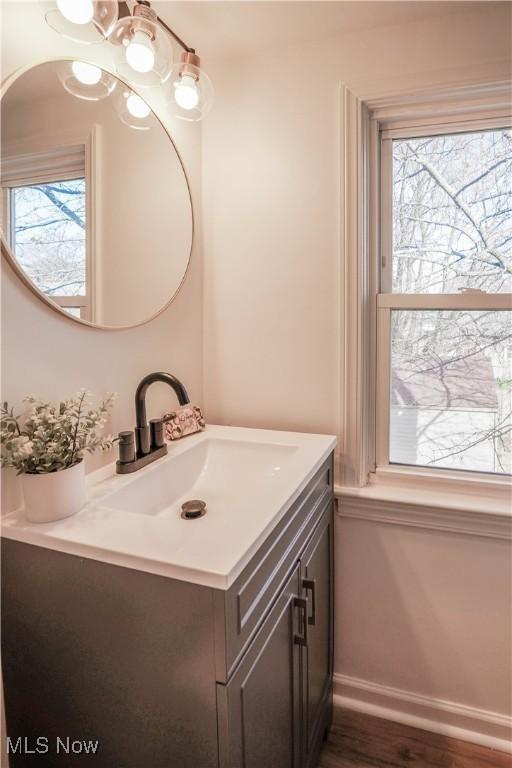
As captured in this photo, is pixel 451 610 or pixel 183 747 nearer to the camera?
pixel 183 747

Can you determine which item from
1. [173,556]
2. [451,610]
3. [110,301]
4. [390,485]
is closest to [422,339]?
[390,485]

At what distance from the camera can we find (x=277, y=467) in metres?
1.39

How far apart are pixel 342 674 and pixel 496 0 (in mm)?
2222

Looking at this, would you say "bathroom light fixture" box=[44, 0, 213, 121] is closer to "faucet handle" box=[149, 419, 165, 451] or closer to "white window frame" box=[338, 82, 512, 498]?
"white window frame" box=[338, 82, 512, 498]

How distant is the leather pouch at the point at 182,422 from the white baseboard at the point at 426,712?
1054mm

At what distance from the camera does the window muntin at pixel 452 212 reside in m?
1.48

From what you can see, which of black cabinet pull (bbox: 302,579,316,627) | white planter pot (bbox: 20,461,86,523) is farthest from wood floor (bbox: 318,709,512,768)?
white planter pot (bbox: 20,461,86,523)

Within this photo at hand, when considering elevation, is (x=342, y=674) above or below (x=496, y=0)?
below

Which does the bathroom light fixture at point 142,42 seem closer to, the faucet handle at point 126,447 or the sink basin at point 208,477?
the faucet handle at point 126,447

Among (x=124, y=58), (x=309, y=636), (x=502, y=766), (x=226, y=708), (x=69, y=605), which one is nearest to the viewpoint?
(x=226, y=708)

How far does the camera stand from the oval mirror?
97 cm

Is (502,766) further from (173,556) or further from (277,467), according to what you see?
(173,556)

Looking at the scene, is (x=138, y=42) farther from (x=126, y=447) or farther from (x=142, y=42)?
(x=126, y=447)

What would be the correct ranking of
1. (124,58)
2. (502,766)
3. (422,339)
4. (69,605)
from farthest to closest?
(422,339)
(502,766)
(124,58)
(69,605)
